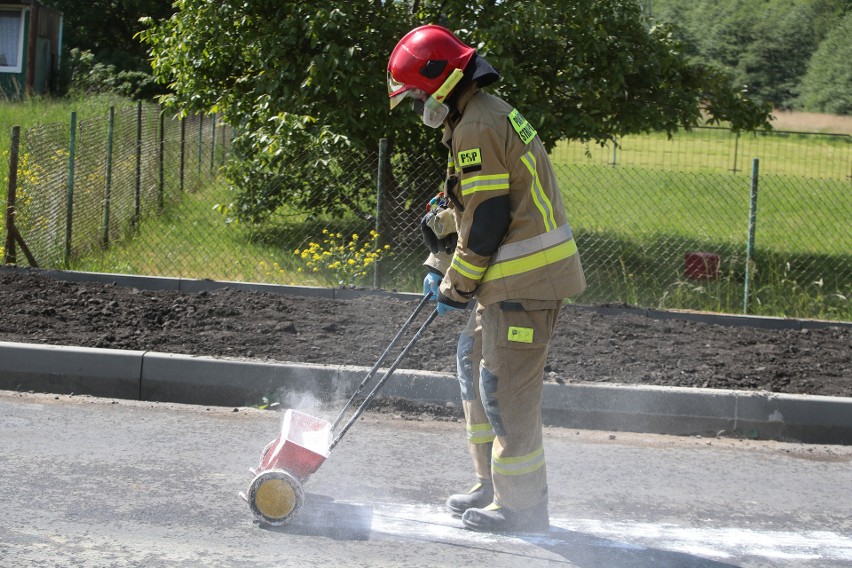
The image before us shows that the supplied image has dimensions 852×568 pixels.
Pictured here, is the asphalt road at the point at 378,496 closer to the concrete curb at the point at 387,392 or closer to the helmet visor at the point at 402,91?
the concrete curb at the point at 387,392

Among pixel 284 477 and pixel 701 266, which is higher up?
pixel 701 266

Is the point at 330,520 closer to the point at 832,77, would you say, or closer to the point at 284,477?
the point at 284,477

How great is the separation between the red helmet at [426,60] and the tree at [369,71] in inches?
219

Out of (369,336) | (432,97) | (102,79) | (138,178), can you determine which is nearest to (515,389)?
(432,97)

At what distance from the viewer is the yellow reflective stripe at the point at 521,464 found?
423 cm

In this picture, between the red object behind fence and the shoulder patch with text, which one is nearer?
the shoulder patch with text

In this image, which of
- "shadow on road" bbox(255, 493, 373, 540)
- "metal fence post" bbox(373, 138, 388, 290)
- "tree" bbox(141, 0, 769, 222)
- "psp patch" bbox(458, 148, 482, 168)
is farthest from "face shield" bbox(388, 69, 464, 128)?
"tree" bbox(141, 0, 769, 222)

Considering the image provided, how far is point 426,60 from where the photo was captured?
3977mm

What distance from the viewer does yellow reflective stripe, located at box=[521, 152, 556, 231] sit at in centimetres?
405

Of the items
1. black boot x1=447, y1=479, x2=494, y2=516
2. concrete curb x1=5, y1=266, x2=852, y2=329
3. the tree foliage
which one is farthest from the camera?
the tree foliage

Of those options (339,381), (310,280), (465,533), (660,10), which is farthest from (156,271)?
(660,10)

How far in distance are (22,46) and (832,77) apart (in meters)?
34.5

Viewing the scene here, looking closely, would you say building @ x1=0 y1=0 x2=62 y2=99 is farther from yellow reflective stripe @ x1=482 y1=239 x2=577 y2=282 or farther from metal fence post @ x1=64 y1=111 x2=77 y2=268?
yellow reflective stripe @ x1=482 y1=239 x2=577 y2=282

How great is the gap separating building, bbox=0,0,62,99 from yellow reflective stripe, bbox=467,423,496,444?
21038 millimetres
